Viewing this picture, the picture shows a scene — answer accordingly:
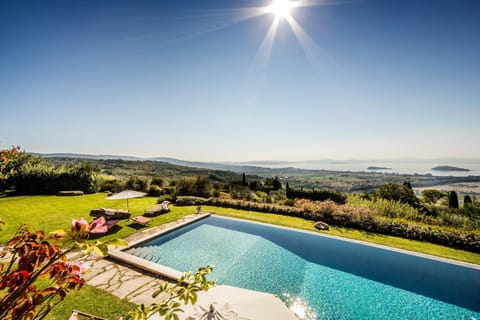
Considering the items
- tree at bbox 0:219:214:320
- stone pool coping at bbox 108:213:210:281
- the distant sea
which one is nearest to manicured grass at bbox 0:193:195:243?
stone pool coping at bbox 108:213:210:281

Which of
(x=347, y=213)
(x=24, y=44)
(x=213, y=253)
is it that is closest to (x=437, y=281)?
(x=347, y=213)

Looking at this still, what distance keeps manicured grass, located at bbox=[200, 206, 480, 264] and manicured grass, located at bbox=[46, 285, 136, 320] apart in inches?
310

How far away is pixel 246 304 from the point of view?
3623mm

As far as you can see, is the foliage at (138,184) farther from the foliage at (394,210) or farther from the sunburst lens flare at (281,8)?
the foliage at (394,210)

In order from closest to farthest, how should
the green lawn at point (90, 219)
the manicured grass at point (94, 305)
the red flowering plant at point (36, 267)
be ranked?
1. the red flowering plant at point (36, 267)
2. the manicured grass at point (94, 305)
3. the green lawn at point (90, 219)

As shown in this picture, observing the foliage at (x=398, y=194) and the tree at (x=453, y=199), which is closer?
the tree at (x=453, y=199)

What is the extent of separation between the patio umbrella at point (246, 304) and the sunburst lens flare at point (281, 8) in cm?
823

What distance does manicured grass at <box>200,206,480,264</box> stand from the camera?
7.90m

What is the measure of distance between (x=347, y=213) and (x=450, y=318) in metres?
6.38

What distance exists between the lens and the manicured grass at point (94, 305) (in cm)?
431

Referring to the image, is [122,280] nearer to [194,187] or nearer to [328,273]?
[328,273]

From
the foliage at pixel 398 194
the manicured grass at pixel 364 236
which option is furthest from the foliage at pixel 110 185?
the foliage at pixel 398 194

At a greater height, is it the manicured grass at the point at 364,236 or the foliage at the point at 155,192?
the foliage at the point at 155,192

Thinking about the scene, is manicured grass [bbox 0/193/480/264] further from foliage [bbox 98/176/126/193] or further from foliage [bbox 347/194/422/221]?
foliage [bbox 347/194/422/221]
